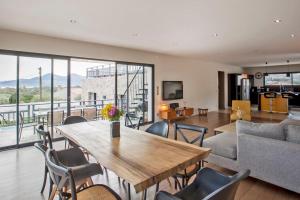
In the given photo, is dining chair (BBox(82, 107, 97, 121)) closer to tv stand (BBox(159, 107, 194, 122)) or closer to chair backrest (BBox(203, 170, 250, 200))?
tv stand (BBox(159, 107, 194, 122))

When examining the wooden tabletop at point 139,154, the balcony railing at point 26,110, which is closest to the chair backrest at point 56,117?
the balcony railing at point 26,110

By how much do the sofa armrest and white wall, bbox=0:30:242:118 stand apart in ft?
14.8

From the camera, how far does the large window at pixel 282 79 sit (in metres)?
11.9

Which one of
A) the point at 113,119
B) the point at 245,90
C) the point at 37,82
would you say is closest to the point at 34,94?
the point at 37,82

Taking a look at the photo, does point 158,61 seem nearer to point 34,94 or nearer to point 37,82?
point 37,82

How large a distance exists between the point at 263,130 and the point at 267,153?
367 millimetres

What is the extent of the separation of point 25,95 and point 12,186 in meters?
2.67

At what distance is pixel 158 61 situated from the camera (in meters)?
7.52

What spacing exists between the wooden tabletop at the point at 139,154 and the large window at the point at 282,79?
12990mm

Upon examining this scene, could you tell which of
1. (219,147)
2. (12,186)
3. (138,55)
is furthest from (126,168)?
(138,55)

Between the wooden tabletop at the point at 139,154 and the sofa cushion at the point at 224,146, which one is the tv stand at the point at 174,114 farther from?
the wooden tabletop at the point at 139,154

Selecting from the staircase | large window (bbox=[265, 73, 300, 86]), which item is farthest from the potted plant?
large window (bbox=[265, 73, 300, 86])

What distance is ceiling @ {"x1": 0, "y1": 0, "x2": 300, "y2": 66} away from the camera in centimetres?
307

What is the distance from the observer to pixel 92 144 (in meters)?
2.13
